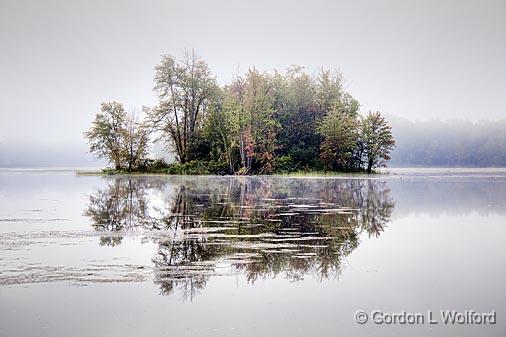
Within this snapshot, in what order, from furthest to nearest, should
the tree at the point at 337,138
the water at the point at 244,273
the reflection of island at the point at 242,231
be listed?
the tree at the point at 337,138 < the reflection of island at the point at 242,231 < the water at the point at 244,273

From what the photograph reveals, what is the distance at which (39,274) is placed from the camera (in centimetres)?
807

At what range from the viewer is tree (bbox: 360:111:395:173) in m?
52.3

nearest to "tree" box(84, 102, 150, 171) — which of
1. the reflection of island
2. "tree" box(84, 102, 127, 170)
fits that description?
"tree" box(84, 102, 127, 170)

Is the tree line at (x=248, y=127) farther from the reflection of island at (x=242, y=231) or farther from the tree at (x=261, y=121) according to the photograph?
the reflection of island at (x=242, y=231)

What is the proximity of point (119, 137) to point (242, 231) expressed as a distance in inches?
1975

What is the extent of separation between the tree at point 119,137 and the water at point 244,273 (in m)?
44.4

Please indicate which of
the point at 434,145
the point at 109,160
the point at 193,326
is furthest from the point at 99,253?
the point at 434,145

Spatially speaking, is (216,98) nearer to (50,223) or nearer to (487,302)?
(50,223)

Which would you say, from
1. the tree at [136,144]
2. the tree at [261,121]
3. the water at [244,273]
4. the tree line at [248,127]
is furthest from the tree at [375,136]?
the water at [244,273]

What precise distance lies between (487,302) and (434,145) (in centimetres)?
12764

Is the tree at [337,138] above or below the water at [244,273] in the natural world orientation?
above

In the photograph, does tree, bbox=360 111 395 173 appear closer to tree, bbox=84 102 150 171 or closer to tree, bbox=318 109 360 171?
tree, bbox=318 109 360 171

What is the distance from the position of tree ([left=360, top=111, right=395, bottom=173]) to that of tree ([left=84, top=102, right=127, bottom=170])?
974 inches

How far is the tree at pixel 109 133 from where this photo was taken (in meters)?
60.5
